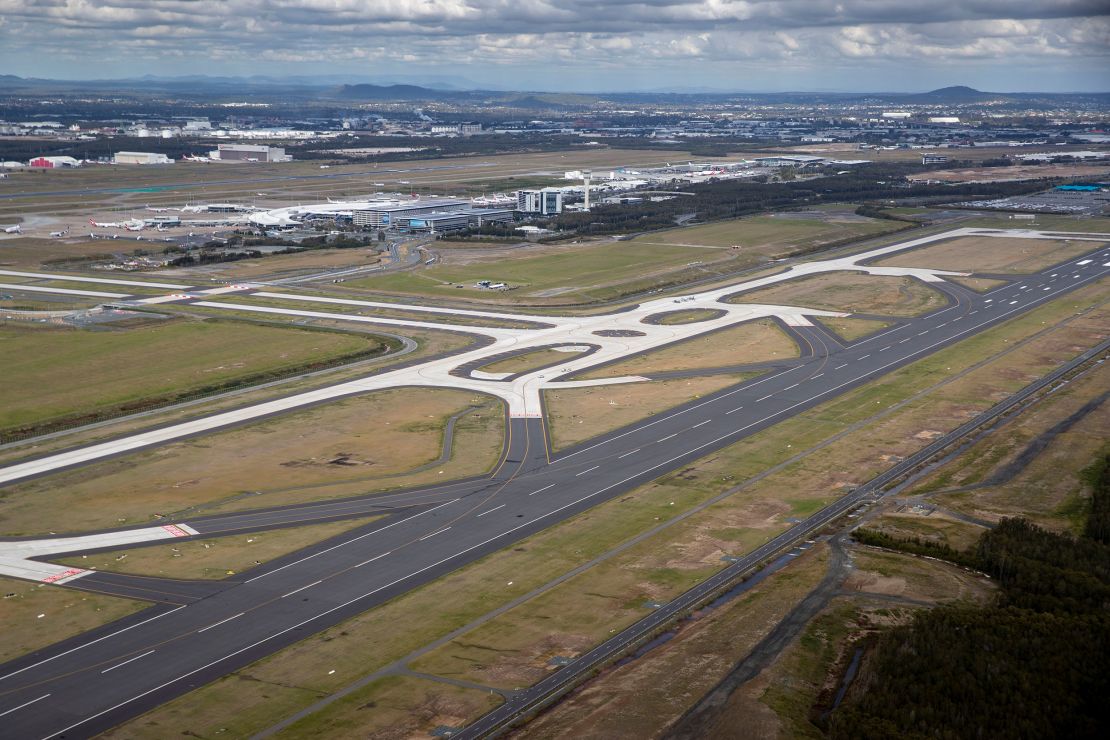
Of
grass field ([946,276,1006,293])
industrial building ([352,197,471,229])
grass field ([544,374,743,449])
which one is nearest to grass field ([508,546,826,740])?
grass field ([544,374,743,449])

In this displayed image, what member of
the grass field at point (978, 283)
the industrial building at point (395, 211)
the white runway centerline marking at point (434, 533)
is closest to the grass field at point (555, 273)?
the grass field at point (978, 283)

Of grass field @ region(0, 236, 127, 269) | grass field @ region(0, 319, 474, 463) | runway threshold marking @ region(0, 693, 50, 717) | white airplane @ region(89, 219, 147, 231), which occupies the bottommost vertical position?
runway threshold marking @ region(0, 693, 50, 717)

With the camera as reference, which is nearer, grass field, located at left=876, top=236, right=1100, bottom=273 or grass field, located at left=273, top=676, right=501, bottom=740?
grass field, located at left=273, top=676, right=501, bottom=740

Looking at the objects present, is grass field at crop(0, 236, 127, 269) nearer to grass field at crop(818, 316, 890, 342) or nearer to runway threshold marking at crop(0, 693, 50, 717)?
grass field at crop(818, 316, 890, 342)

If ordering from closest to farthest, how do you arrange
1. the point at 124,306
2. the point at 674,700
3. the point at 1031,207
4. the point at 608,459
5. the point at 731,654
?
the point at 674,700, the point at 731,654, the point at 608,459, the point at 124,306, the point at 1031,207

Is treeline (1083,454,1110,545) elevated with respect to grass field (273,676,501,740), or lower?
elevated

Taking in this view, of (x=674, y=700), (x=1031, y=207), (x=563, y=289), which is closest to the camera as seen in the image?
(x=674, y=700)

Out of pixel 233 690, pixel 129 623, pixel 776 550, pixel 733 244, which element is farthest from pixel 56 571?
pixel 733 244

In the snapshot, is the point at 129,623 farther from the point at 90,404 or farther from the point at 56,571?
the point at 90,404
